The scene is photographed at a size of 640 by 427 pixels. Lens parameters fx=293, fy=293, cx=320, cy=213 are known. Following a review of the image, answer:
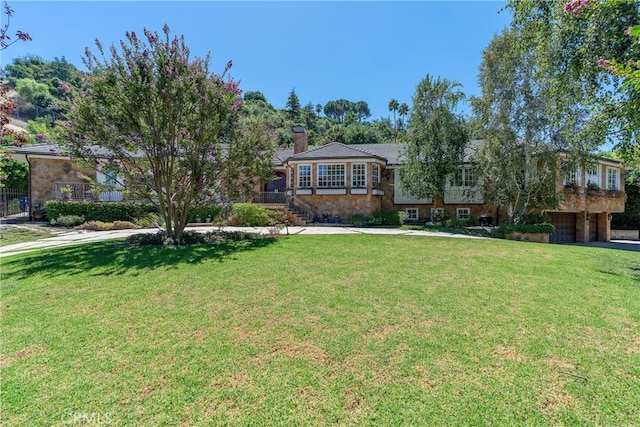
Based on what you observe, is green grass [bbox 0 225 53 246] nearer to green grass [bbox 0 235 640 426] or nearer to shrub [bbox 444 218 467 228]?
green grass [bbox 0 235 640 426]

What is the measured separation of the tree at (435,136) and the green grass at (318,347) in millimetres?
11704

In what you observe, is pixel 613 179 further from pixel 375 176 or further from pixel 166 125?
pixel 166 125

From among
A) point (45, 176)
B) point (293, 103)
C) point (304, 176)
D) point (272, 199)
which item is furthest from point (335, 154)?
point (293, 103)

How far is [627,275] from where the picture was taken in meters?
7.33

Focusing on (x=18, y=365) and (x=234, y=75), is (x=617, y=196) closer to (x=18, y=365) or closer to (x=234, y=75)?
(x=234, y=75)

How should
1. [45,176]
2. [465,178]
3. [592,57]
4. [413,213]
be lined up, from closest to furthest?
[592,57]
[45,176]
[465,178]
[413,213]

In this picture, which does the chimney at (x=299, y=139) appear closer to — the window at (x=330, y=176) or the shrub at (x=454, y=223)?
the window at (x=330, y=176)

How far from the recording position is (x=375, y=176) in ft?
69.4

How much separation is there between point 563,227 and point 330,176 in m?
17.4

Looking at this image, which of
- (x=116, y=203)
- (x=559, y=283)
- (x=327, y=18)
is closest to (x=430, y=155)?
(x=327, y=18)

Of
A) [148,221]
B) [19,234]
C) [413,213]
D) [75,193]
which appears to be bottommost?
[19,234]

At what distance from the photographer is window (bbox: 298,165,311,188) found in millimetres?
21031

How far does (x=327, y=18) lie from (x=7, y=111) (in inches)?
482

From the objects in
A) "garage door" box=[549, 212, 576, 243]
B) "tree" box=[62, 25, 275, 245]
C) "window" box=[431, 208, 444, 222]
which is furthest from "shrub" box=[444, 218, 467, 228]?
"tree" box=[62, 25, 275, 245]
